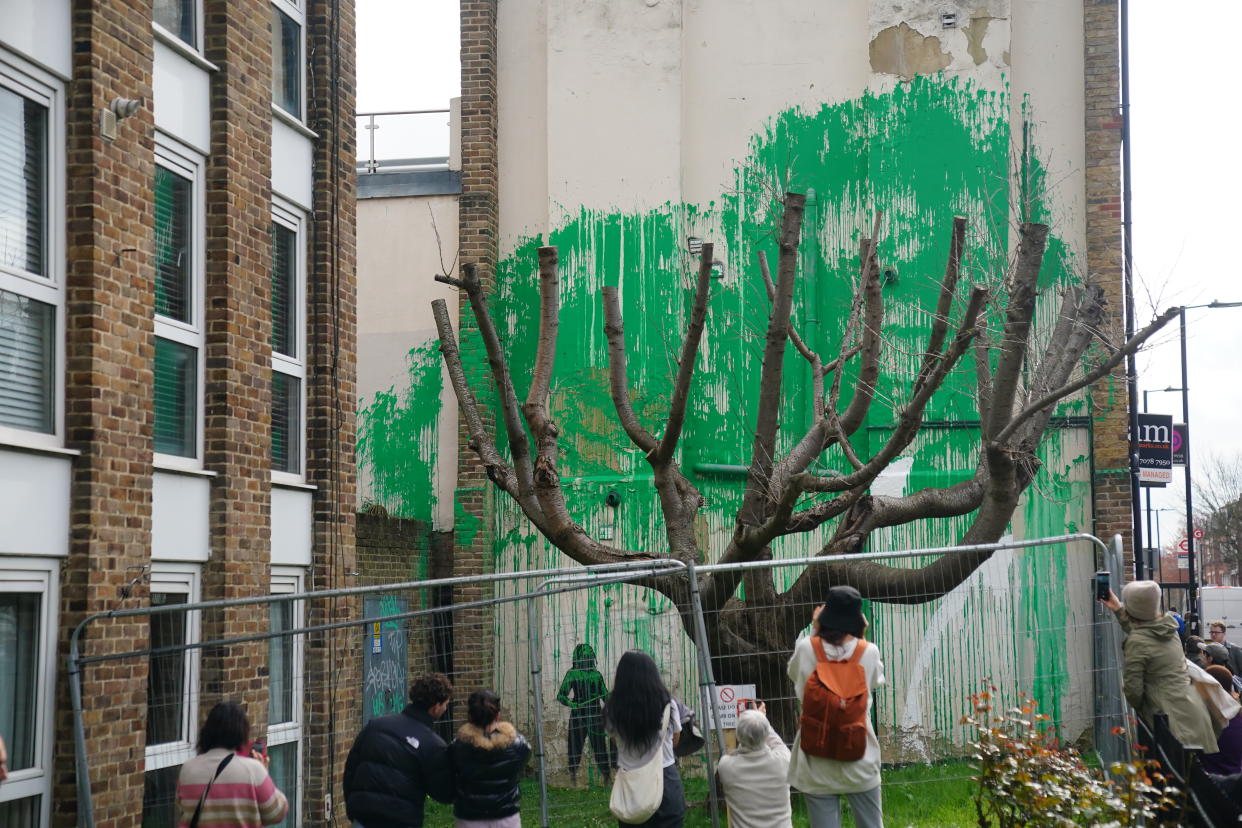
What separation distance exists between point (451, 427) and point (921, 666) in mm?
9800

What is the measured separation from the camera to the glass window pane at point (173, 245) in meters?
10.0

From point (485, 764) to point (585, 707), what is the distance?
3.12 m

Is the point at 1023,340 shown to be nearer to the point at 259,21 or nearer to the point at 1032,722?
the point at 1032,722

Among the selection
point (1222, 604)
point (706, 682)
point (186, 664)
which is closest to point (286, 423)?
point (186, 664)

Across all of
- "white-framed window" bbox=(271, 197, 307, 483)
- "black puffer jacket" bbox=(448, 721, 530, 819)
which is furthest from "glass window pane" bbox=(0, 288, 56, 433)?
"black puffer jacket" bbox=(448, 721, 530, 819)

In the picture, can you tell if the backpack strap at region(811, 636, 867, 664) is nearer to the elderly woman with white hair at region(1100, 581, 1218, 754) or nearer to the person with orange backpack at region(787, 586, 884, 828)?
the person with orange backpack at region(787, 586, 884, 828)

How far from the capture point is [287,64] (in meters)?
12.3

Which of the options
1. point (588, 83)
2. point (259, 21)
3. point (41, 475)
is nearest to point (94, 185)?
point (41, 475)

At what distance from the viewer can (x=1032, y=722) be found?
866cm

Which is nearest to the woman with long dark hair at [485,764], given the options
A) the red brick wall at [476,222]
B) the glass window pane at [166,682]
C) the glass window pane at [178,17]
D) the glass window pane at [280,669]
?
the glass window pane at [166,682]

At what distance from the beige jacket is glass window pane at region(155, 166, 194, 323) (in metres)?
7.11

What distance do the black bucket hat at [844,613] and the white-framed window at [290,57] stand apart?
705 cm

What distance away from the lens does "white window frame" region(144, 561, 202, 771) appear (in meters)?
9.37

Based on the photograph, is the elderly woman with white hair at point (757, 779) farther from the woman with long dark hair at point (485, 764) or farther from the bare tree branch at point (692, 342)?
the bare tree branch at point (692, 342)
